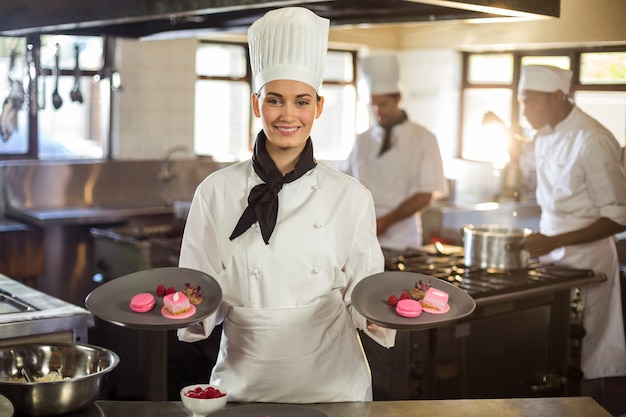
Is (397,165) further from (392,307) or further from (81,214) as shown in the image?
(392,307)

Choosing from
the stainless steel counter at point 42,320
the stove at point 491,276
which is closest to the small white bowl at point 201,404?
the stainless steel counter at point 42,320

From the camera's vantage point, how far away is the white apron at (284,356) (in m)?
2.23

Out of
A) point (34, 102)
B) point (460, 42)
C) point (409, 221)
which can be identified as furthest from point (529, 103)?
point (460, 42)

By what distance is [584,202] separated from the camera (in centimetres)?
383

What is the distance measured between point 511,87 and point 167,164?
10.4ft

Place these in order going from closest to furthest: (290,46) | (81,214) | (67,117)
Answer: (290,46)
(81,214)
(67,117)

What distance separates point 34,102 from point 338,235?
8.09 feet

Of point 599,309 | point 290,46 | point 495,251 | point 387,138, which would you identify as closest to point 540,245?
point 495,251

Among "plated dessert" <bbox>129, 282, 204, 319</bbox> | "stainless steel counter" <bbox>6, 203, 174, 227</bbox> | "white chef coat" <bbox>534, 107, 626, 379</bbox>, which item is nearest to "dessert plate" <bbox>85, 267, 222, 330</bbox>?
"plated dessert" <bbox>129, 282, 204, 319</bbox>

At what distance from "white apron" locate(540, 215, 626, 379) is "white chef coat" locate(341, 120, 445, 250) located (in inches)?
40.1

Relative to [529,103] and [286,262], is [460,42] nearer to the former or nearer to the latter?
[529,103]

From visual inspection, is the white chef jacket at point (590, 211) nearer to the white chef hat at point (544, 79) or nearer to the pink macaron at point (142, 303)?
the white chef hat at point (544, 79)

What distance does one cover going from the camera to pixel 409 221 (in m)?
4.81

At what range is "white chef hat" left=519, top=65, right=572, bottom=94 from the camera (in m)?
3.85
